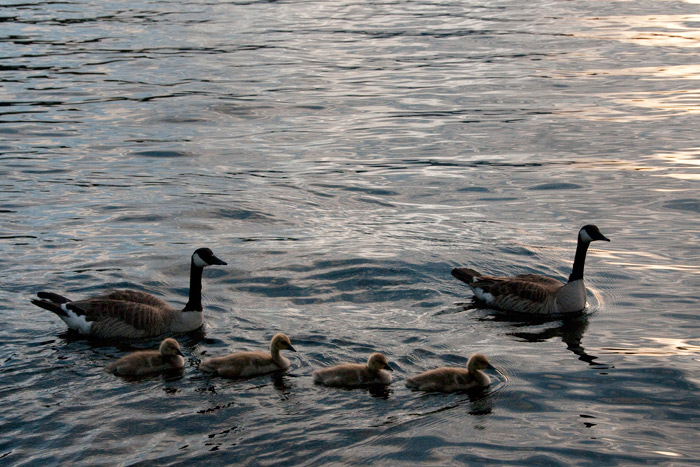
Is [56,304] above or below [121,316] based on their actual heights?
above

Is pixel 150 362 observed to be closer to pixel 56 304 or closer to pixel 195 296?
pixel 195 296

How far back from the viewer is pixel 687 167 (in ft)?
72.7

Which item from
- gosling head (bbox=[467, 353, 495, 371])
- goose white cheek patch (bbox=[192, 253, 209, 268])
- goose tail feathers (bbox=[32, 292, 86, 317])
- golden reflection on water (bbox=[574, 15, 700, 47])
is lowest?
gosling head (bbox=[467, 353, 495, 371])

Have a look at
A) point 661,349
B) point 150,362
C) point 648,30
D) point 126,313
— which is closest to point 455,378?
point 661,349

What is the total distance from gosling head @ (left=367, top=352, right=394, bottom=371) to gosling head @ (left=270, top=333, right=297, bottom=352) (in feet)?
3.52

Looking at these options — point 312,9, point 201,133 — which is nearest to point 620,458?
point 201,133

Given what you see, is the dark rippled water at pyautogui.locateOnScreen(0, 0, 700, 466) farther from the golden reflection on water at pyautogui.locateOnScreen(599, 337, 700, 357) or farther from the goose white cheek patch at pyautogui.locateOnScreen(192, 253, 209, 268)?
the goose white cheek patch at pyautogui.locateOnScreen(192, 253, 209, 268)

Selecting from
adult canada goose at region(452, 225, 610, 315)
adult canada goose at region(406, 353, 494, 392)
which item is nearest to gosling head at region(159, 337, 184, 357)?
adult canada goose at region(406, 353, 494, 392)

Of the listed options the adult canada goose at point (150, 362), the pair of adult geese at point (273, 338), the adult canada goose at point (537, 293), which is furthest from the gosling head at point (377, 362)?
the adult canada goose at point (537, 293)

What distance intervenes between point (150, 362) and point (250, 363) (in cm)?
116

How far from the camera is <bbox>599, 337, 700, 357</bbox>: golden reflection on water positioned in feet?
40.9

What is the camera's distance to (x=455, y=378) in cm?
1096

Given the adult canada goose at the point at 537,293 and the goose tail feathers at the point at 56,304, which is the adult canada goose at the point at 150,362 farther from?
the adult canada goose at the point at 537,293

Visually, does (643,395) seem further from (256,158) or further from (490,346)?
(256,158)
